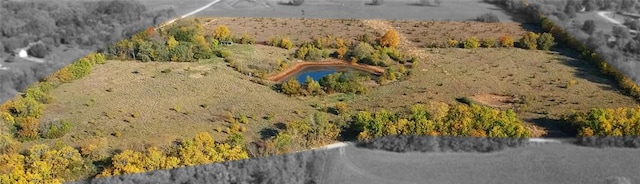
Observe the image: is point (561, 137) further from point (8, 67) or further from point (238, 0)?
point (8, 67)

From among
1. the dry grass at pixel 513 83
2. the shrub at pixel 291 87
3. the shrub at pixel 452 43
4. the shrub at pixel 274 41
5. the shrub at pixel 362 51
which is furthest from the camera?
the shrub at pixel 274 41

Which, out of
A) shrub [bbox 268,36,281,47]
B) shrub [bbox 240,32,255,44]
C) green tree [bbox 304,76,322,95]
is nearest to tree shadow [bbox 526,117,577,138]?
green tree [bbox 304,76,322,95]

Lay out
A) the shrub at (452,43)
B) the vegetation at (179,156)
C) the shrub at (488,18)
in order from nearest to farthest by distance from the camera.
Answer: the vegetation at (179,156)
the shrub at (452,43)
the shrub at (488,18)

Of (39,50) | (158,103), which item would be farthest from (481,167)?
(39,50)

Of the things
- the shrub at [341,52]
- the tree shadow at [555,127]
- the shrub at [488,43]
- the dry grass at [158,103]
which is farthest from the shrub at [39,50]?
the tree shadow at [555,127]

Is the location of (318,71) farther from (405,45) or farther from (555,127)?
(555,127)

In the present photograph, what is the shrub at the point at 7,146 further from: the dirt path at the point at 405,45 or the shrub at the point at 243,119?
the dirt path at the point at 405,45

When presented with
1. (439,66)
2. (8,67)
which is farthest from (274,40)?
(8,67)
